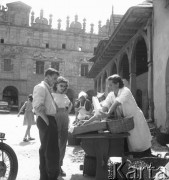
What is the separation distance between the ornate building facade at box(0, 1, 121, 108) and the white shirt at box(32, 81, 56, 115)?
32034mm

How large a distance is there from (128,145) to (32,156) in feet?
9.43

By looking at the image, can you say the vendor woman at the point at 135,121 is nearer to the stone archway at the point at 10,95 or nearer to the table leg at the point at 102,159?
the table leg at the point at 102,159

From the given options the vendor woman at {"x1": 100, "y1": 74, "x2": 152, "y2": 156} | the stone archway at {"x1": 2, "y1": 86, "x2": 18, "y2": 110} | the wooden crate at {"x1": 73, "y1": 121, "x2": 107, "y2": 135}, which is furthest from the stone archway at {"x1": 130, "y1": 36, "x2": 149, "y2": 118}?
the stone archway at {"x1": 2, "y1": 86, "x2": 18, "y2": 110}

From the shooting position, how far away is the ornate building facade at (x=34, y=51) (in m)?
35.6

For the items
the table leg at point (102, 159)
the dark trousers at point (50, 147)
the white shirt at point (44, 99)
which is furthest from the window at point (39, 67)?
the table leg at point (102, 159)

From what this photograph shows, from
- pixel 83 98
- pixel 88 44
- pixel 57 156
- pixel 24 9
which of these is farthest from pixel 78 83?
pixel 57 156

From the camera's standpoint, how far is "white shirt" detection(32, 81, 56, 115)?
3.98 metres

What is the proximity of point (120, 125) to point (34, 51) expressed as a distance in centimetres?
3377

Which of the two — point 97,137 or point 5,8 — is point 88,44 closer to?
point 5,8

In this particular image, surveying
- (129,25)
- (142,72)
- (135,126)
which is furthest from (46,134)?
(142,72)

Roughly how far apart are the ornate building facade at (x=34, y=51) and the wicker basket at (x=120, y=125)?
32.5m

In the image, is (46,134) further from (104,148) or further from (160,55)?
(160,55)

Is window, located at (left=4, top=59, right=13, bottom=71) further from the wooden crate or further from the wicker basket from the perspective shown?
the wicker basket

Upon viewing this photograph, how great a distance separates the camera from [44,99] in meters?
4.08
